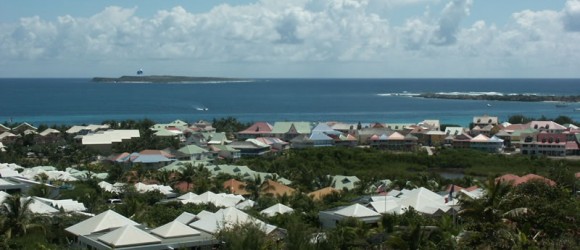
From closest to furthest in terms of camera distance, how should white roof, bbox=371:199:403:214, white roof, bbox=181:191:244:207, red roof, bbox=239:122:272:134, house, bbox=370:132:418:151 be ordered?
white roof, bbox=371:199:403:214, white roof, bbox=181:191:244:207, house, bbox=370:132:418:151, red roof, bbox=239:122:272:134

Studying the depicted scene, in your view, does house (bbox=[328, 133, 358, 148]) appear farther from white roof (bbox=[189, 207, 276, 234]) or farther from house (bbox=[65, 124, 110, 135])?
white roof (bbox=[189, 207, 276, 234])

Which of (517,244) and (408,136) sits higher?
(517,244)

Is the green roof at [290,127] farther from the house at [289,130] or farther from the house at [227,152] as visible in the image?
the house at [227,152]

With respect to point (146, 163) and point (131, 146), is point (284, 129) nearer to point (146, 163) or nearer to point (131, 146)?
point (131, 146)

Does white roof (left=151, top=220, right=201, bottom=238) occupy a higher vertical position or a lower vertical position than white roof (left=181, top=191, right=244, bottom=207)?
higher

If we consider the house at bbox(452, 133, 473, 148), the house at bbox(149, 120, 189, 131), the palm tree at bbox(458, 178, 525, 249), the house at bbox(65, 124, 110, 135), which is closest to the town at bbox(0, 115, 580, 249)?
the palm tree at bbox(458, 178, 525, 249)

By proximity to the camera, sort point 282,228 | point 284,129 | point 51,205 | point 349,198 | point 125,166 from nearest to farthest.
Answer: point 282,228 < point 51,205 < point 349,198 < point 125,166 < point 284,129

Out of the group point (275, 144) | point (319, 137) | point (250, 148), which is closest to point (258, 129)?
point (275, 144)

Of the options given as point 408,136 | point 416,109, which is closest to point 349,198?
point 408,136
